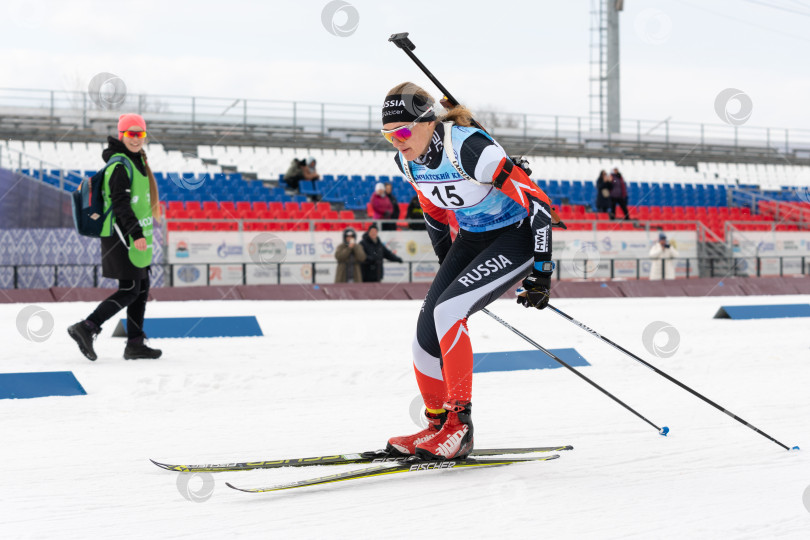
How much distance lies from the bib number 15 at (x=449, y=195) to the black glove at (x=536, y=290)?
0.46 metres

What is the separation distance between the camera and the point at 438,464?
3566 mm

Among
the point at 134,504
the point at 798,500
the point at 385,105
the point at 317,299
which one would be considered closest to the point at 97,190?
the point at 385,105

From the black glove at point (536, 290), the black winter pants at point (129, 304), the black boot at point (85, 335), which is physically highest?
the black glove at point (536, 290)

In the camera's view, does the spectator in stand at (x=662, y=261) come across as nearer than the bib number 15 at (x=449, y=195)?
No

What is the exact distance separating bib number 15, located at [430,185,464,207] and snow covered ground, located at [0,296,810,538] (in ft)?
3.78

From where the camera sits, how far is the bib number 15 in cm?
380

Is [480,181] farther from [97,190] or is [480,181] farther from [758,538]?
[97,190]

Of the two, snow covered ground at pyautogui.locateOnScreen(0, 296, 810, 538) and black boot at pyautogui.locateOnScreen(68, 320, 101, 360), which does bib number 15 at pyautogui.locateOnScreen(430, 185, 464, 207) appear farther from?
black boot at pyautogui.locateOnScreen(68, 320, 101, 360)

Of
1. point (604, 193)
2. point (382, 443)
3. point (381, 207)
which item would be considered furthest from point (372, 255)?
point (382, 443)

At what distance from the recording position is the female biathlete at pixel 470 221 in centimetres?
367

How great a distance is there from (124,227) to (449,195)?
12.3ft

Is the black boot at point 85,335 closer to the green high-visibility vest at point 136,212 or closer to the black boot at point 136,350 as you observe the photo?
the black boot at point 136,350

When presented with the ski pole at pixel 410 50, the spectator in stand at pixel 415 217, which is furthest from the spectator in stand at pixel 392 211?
the ski pole at pixel 410 50

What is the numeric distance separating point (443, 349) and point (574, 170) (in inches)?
1131
